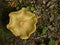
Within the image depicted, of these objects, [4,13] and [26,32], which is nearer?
[26,32]

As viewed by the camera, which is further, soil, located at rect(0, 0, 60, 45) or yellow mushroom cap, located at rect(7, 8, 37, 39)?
soil, located at rect(0, 0, 60, 45)

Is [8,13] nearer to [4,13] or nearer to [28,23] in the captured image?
[4,13]

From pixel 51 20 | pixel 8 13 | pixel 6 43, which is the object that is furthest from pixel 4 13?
pixel 51 20

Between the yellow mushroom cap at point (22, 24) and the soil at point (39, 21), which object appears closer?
the yellow mushroom cap at point (22, 24)

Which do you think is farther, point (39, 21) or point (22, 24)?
point (39, 21)
